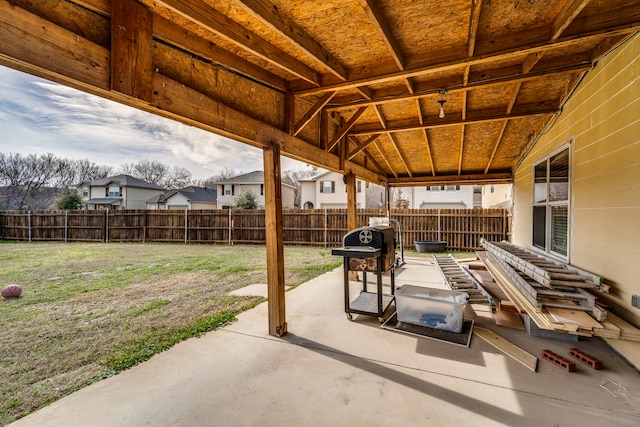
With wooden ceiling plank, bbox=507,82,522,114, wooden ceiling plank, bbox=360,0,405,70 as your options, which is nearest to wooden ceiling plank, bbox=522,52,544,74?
wooden ceiling plank, bbox=507,82,522,114

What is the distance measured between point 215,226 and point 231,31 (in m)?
12.7

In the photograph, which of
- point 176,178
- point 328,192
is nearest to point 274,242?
point 328,192

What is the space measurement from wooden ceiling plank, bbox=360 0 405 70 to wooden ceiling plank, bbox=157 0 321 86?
96 centimetres

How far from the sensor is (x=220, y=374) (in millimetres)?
2631

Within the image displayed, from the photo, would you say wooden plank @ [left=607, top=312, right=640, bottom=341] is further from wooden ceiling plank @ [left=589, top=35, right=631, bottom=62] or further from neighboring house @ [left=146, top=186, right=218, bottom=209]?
neighboring house @ [left=146, top=186, right=218, bottom=209]

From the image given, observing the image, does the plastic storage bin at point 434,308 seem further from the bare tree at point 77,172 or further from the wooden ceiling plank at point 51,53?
the bare tree at point 77,172

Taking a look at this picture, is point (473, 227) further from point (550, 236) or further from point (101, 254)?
point (101, 254)

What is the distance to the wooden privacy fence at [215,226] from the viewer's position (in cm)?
1160

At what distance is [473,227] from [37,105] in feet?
92.5

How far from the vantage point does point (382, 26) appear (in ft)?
7.45

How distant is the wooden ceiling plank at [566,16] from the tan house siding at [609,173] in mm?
774

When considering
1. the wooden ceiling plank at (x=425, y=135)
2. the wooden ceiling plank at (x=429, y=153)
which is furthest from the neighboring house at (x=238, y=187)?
the wooden ceiling plank at (x=425, y=135)

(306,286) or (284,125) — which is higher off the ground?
(284,125)

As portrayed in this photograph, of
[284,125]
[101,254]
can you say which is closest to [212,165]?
[101,254]
